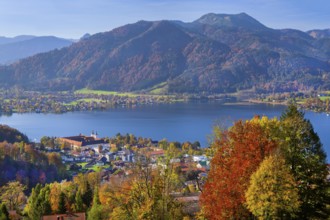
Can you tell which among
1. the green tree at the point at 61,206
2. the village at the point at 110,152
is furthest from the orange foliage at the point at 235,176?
the village at the point at 110,152

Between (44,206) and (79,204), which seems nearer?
(44,206)

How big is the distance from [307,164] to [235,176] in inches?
84.3

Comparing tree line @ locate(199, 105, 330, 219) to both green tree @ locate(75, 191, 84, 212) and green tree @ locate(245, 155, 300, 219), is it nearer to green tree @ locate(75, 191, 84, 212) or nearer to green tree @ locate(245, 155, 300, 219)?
green tree @ locate(245, 155, 300, 219)

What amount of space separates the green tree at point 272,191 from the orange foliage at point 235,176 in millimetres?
537

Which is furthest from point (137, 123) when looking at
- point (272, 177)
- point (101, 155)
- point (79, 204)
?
point (272, 177)

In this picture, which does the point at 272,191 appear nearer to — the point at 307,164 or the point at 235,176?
the point at 235,176

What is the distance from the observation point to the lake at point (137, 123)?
80.5 meters

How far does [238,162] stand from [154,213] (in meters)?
2.81

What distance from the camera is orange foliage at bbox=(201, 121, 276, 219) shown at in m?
12.8

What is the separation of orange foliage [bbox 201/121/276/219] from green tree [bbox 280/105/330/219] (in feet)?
2.06

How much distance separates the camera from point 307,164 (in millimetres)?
13148

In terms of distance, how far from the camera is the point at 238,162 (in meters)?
13.1

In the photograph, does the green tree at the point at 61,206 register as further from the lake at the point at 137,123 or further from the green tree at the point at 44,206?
the lake at the point at 137,123

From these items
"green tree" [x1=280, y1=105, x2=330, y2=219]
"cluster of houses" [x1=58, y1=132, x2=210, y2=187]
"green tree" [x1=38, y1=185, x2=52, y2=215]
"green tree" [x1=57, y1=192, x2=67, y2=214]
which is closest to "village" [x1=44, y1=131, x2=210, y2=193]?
"cluster of houses" [x1=58, y1=132, x2=210, y2=187]
